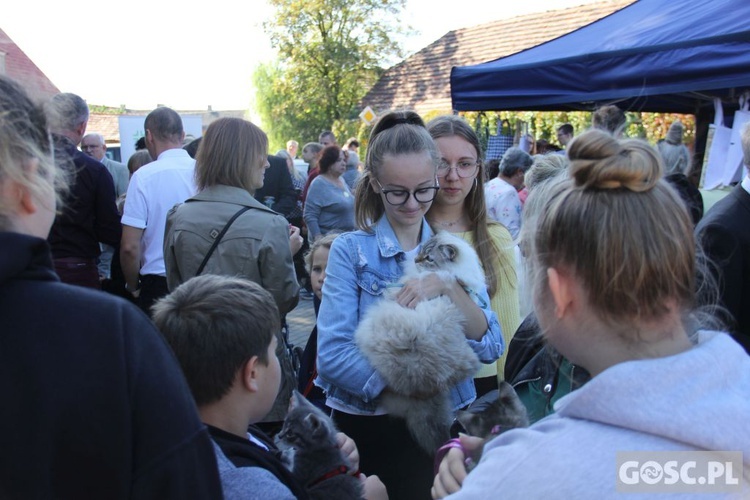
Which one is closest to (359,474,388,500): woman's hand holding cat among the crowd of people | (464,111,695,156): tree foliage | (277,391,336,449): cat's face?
the crowd of people

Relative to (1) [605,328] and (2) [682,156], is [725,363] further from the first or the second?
(2) [682,156]

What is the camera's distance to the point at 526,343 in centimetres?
214

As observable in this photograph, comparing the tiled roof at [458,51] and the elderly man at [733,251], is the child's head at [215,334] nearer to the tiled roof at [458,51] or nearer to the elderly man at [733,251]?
the elderly man at [733,251]

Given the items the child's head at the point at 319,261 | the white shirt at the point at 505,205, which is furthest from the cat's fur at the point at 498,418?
the white shirt at the point at 505,205

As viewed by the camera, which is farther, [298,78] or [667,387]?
[298,78]

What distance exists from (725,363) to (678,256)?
8.4 inches

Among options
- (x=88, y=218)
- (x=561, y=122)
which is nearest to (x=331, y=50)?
(x=561, y=122)

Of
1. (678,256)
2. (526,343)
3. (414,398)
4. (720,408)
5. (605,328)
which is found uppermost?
(678,256)

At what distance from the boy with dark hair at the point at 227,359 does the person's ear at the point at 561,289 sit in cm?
84

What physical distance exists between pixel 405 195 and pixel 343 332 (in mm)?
584

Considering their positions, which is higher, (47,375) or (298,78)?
(298,78)

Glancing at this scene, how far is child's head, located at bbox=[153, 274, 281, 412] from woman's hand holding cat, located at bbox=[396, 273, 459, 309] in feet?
2.06

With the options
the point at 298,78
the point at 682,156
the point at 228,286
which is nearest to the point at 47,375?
the point at 228,286

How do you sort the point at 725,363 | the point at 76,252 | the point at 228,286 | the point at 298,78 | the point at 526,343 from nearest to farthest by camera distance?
the point at 725,363, the point at 228,286, the point at 526,343, the point at 76,252, the point at 298,78
